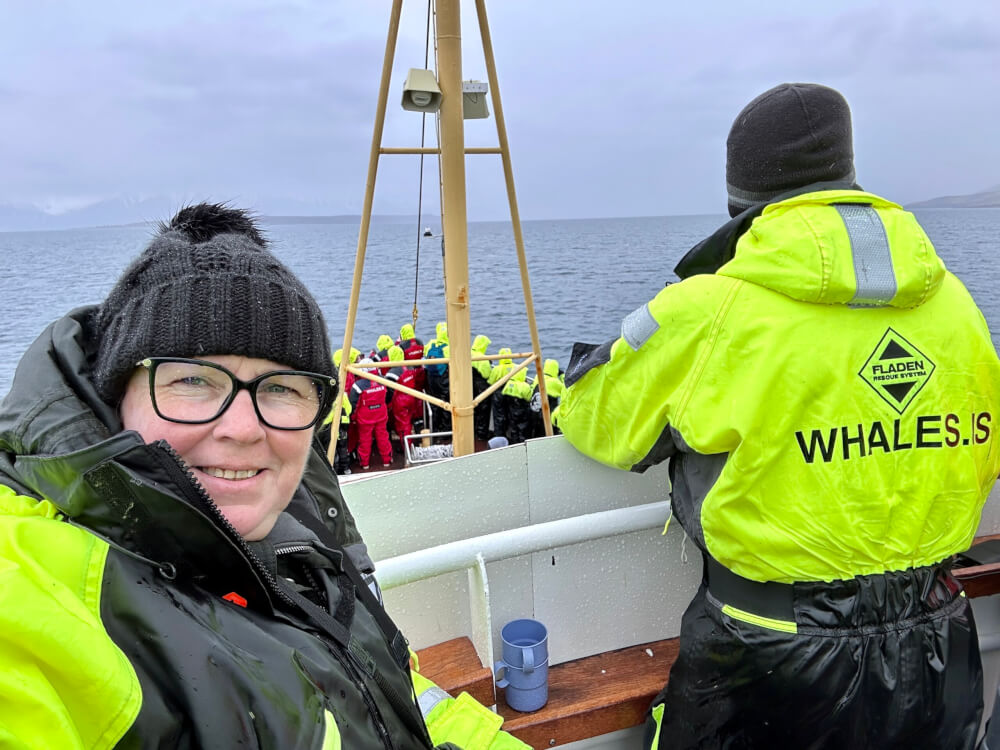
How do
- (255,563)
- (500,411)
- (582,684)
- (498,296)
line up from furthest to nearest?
1. (498,296)
2. (500,411)
3. (582,684)
4. (255,563)

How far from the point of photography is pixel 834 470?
1.46 meters

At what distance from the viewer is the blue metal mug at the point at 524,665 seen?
6.73 ft

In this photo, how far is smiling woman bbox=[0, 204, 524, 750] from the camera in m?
0.62

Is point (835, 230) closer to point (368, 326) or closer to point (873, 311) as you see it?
point (873, 311)

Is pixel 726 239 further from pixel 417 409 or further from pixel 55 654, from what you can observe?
pixel 417 409

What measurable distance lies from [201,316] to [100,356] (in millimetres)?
171

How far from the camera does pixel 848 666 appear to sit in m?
1.52

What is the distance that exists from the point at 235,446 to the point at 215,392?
84 mm

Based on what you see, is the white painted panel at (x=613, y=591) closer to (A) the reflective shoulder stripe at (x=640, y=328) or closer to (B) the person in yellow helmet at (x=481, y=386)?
(A) the reflective shoulder stripe at (x=640, y=328)


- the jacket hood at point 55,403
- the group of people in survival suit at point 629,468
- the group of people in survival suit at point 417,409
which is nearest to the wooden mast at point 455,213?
the group of people in survival suit at point 629,468

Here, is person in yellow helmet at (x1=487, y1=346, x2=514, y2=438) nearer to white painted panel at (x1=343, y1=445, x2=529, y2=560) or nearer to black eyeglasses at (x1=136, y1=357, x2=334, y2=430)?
white painted panel at (x1=343, y1=445, x2=529, y2=560)

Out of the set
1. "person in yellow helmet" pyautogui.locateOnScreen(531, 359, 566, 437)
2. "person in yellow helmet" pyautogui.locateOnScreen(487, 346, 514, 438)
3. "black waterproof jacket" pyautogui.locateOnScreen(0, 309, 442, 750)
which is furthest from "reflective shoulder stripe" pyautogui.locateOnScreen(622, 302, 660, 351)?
"person in yellow helmet" pyautogui.locateOnScreen(487, 346, 514, 438)

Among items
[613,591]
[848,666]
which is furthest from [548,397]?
[848,666]

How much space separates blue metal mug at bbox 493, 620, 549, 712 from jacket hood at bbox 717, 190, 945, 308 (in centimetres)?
127
